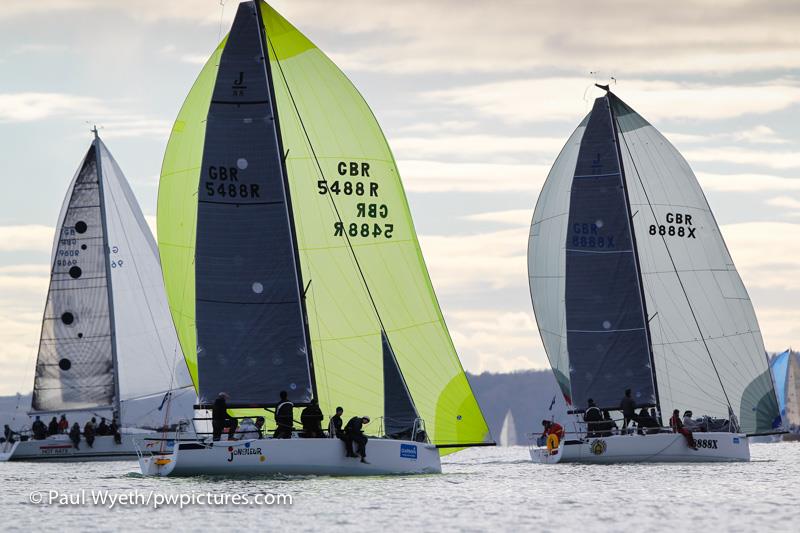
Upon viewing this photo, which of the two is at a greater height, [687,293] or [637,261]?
[637,261]

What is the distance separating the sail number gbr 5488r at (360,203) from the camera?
1303 inches

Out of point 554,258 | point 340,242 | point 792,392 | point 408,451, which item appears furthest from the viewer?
point 792,392

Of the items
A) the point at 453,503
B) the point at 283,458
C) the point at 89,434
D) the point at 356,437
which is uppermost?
the point at 89,434

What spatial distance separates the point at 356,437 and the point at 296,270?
388cm

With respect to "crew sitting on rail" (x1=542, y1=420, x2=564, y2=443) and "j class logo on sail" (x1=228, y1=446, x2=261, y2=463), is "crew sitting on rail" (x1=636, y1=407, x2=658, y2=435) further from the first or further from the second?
"j class logo on sail" (x1=228, y1=446, x2=261, y2=463)

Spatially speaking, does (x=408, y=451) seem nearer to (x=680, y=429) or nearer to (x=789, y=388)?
(x=680, y=429)

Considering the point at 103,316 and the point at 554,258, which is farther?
the point at 103,316

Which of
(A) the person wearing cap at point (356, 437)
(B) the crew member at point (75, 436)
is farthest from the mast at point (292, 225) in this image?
(B) the crew member at point (75, 436)

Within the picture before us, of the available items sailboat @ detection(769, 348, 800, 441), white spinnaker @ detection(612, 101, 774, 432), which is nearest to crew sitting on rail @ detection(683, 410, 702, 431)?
white spinnaker @ detection(612, 101, 774, 432)

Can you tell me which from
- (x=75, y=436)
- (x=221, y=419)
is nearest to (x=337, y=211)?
(x=221, y=419)

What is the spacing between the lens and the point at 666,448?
38.5m

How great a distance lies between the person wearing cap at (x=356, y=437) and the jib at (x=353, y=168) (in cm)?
580

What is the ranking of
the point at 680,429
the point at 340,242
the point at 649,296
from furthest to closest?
the point at 649,296 < the point at 680,429 < the point at 340,242

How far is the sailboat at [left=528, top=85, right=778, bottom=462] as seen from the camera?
41656 mm
